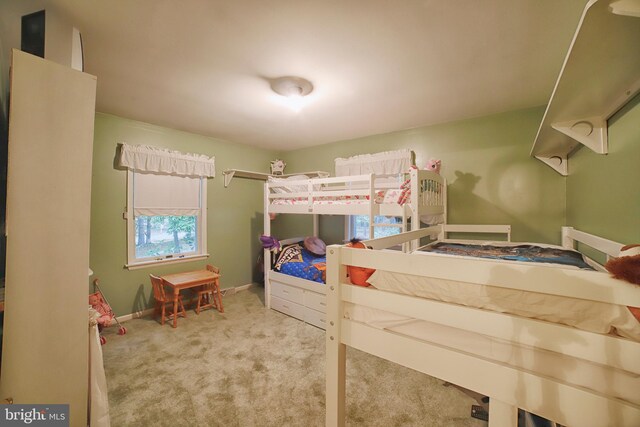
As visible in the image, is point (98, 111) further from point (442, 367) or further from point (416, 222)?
point (442, 367)

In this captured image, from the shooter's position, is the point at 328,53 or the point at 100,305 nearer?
the point at 328,53

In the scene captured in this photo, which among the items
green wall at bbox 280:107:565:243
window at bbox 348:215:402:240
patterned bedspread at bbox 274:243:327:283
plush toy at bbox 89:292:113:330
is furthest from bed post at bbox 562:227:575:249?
plush toy at bbox 89:292:113:330

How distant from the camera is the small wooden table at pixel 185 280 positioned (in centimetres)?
296

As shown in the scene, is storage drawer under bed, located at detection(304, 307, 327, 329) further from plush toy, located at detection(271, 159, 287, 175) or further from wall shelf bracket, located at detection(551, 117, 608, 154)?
wall shelf bracket, located at detection(551, 117, 608, 154)

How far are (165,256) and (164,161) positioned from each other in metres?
1.30

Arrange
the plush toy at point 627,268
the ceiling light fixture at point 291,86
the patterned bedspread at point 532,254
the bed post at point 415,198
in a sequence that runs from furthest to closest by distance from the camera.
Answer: the bed post at point 415,198, the ceiling light fixture at point 291,86, the patterned bedspread at point 532,254, the plush toy at point 627,268

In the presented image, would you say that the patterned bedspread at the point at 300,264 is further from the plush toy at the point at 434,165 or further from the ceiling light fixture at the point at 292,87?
the ceiling light fixture at the point at 292,87

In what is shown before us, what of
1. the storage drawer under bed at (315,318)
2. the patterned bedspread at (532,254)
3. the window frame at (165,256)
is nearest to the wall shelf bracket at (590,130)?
the patterned bedspread at (532,254)

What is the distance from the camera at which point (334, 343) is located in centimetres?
111

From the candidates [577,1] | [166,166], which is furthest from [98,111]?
[577,1]

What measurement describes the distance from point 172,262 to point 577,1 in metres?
4.43

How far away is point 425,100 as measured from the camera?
8.26ft

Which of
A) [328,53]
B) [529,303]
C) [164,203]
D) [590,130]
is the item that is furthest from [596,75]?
[164,203]

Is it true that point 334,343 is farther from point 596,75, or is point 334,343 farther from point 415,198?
point 596,75
